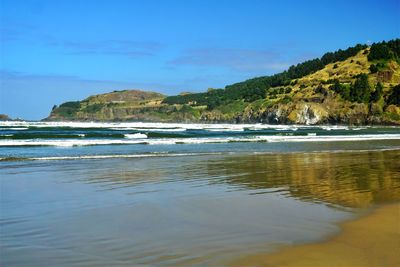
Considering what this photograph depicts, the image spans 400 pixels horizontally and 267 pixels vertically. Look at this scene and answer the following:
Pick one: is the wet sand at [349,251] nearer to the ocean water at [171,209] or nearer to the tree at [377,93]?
the ocean water at [171,209]

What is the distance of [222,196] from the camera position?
11.4 meters

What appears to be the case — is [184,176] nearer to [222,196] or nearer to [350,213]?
[222,196]

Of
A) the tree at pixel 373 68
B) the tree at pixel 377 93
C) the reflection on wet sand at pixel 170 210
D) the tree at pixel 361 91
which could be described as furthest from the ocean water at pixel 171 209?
the tree at pixel 373 68

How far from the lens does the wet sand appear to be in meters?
5.93

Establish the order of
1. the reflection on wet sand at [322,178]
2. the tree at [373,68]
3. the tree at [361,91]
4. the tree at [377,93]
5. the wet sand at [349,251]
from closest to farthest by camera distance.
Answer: the wet sand at [349,251]
the reflection on wet sand at [322,178]
the tree at [377,93]
the tree at [361,91]
the tree at [373,68]

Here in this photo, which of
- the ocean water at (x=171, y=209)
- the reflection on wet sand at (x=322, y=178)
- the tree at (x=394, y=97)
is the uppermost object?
the tree at (x=394, y=97)

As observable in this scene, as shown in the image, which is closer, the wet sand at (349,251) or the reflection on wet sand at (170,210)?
the wet sand at (349,251)

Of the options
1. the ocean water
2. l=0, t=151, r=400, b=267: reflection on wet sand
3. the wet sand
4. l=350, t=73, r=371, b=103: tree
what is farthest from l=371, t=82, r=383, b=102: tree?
the wet sand

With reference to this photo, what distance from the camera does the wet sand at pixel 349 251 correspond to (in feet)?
19.4

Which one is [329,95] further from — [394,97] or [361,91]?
[394,97]

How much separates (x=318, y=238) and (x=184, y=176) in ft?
28.5

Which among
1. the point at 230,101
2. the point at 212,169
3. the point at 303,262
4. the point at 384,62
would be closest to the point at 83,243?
the point at 303,262

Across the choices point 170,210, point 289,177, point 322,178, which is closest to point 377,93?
point 322,178

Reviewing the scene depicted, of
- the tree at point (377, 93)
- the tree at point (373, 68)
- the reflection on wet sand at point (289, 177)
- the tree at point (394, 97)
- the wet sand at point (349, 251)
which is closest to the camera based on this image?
the wet sand at point (349, 251)
